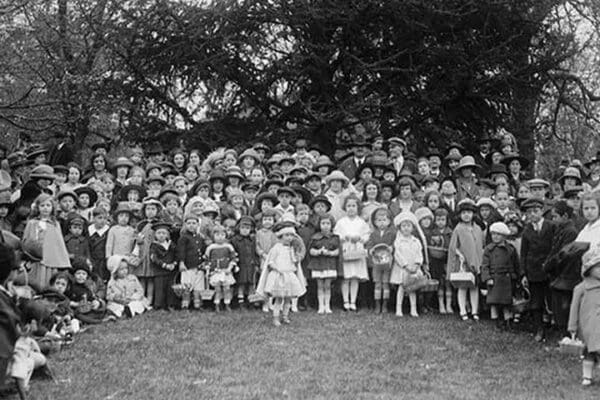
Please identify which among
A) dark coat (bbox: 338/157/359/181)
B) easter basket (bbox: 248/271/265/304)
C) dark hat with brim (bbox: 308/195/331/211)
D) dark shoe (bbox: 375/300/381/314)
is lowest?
dark shoe (bbox: 375/300/381/314)

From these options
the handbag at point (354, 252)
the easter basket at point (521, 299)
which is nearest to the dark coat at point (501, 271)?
the easter basket at point (521, 299)

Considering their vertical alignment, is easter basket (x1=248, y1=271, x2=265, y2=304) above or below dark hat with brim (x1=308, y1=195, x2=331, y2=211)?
below

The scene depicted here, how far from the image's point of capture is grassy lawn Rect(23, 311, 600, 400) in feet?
24.8

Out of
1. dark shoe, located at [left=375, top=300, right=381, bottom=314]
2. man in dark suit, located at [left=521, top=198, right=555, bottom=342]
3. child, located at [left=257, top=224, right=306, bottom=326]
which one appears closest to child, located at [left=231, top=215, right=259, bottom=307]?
child, located at [left=257, top=224, right=306, bottom=326]

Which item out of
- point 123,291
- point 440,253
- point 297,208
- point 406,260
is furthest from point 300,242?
point 123,291

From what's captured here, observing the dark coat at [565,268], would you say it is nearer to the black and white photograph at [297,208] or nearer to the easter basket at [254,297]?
the black and white photograph at [297,208]

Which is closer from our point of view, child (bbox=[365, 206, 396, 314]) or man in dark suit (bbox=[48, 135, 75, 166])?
child (bbox=[365, 206, 396, 314])

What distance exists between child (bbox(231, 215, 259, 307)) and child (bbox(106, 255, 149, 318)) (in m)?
1.42

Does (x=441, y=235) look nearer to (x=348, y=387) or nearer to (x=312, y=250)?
(x=312, y=250)

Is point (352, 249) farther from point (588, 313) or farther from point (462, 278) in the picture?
point (588, 313)

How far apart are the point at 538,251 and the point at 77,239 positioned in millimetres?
6495

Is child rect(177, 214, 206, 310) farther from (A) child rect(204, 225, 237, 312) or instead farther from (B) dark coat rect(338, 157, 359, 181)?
(B) dark coat rect(338, 157, 359, 181)

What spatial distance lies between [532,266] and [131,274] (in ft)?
18.7

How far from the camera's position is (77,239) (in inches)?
450
